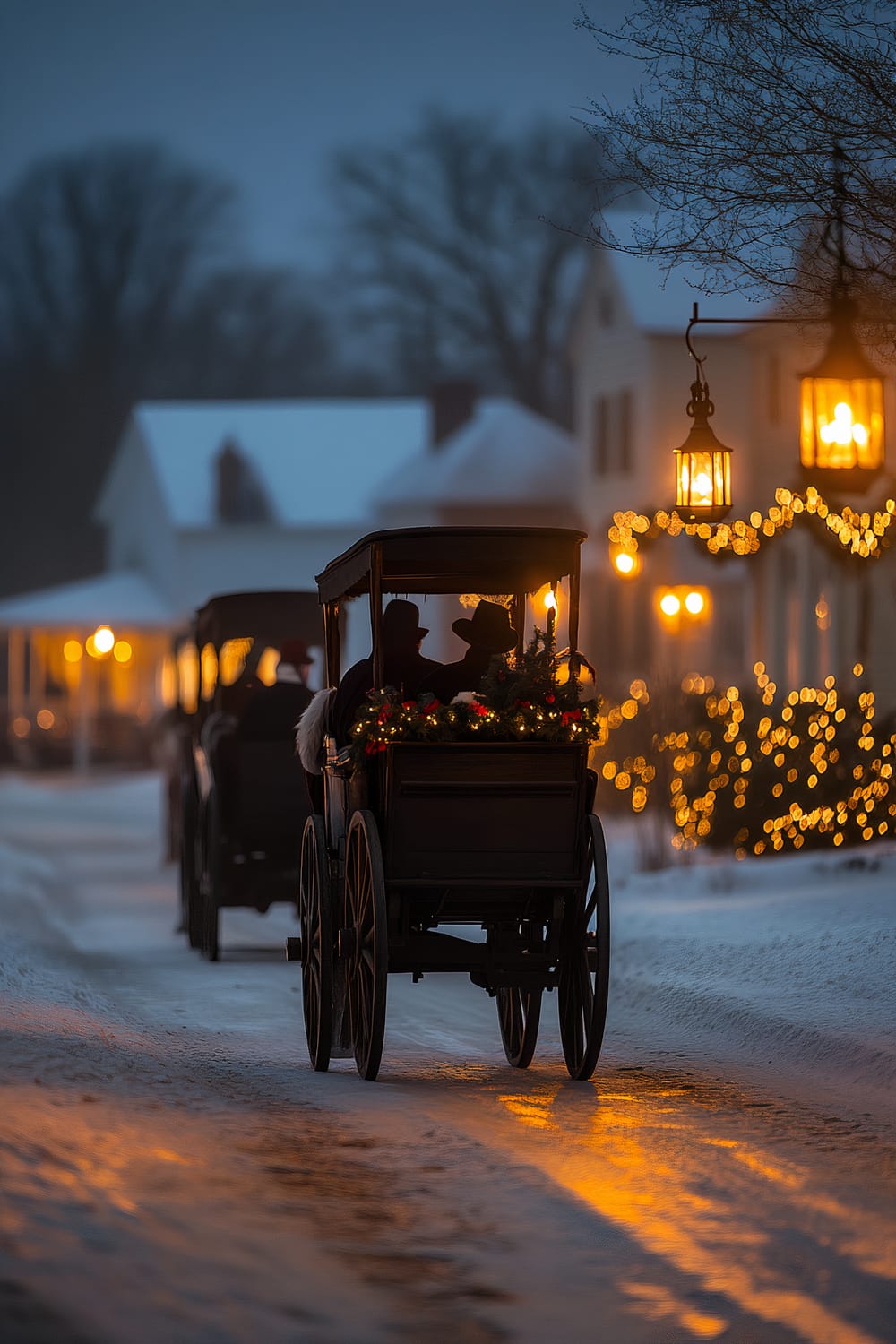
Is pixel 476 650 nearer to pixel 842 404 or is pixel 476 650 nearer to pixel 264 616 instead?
pixel 842 404

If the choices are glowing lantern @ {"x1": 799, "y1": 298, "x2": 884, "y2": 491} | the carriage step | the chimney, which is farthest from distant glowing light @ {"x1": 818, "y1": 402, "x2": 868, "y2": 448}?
the chimney

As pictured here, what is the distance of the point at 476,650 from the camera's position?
10.4m

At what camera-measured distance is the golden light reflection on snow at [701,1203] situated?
21.1 feet

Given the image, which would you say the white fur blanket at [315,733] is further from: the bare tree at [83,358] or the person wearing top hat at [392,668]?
the bare tree at [83,358]

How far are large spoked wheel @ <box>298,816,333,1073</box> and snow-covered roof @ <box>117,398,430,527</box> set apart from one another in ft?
134

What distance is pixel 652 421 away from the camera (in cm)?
3825

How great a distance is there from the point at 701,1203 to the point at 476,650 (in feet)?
11.4

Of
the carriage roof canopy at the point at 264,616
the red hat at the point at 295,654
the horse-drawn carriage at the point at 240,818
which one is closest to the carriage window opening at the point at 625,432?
the carriage roof canopy at the point at 264,616

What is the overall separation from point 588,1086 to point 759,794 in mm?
10340

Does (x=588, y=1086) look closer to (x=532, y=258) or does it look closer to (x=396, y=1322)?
(x=396, y=1322)

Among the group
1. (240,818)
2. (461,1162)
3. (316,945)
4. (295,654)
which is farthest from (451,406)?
(461,1162)

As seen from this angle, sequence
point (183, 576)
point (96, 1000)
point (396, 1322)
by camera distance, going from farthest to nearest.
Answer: point (183, 576)
point (96, 1000)
point (396, 1322)

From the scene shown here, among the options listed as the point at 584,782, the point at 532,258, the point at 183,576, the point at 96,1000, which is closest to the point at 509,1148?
the point at 584,782

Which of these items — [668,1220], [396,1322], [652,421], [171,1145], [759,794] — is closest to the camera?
[396,1322]
